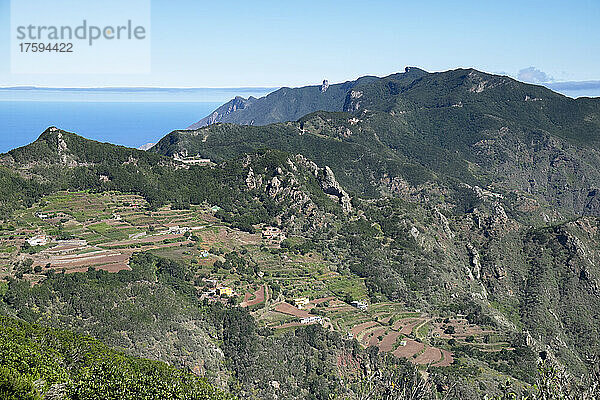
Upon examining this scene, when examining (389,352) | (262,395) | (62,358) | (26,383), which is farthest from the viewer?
(389,352)

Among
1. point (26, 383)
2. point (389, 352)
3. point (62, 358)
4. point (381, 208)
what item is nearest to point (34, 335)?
point (62, 358)

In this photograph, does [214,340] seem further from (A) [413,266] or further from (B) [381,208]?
(B) [381,208]

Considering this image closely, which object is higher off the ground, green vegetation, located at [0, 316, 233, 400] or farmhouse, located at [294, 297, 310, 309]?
green vegetation, located at [0, 316, 233, 400]

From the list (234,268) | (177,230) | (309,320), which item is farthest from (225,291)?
(177,230)

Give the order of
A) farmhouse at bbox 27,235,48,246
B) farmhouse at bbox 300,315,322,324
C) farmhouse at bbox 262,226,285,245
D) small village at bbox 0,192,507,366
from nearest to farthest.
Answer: farmhouse at bbox 300,315,322,324, small village at bbox 0,192,507,366, farmhouse at bbox 27,235,48,246, farmhouse at bbox 262,226,285,245

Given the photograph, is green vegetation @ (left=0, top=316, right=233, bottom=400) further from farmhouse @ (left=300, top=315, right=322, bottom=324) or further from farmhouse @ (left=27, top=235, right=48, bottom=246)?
farmhouse @ (left=27, top=235, right=48, bottom=246)

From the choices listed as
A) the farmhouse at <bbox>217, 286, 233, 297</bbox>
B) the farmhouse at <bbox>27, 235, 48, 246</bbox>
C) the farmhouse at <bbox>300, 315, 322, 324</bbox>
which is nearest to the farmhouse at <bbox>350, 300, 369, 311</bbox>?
the farmhouse at <bbox>300, 315, 322, 324</bbox>

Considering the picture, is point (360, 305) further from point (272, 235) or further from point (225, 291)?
point (272, 235)

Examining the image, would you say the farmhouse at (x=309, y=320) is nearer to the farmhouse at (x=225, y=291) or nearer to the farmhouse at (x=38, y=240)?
the farmhouse at (x=225, y=291)
